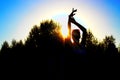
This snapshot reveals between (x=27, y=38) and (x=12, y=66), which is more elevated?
(x=27, y=38)

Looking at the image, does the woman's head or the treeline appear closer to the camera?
the woman's head

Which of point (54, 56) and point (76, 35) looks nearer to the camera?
point (76, 35)

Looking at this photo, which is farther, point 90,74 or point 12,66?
point 12,66

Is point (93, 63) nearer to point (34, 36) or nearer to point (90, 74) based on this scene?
point (90, 74)

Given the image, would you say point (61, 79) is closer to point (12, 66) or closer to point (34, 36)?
point (12, 66)

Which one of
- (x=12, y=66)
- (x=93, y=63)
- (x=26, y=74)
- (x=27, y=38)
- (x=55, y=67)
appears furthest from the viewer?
(x=27, y=38)

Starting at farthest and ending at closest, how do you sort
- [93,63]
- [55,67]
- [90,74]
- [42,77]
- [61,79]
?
[42,77] < [93,63] < [90,74] < [55,67] < [61,79]

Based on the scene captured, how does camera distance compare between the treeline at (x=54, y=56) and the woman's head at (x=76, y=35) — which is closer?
the woman's head at (x=76, y=35)

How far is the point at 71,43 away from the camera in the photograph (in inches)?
402

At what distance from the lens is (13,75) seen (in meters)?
24.2

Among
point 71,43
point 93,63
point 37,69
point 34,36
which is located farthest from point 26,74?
point 34,36

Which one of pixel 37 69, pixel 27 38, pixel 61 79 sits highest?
pixel 27 38

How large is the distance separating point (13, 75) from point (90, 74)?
10.4 meters

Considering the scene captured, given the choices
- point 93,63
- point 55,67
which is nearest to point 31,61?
point 93,63
